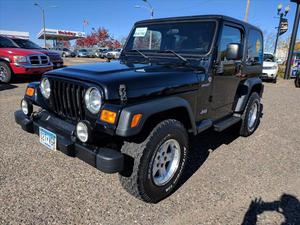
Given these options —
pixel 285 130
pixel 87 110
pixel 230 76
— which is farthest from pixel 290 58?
pixel 87 110

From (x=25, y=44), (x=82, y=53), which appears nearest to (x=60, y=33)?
(x=82, y=53)

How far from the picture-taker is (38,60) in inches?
374

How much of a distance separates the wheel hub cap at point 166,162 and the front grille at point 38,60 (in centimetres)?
825

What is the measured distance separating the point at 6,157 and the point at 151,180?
2.29 m

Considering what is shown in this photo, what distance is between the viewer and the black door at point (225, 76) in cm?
341

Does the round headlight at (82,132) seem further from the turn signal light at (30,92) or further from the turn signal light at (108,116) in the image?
the turn signal light at (30,92)

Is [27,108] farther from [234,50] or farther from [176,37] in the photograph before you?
[234,50]

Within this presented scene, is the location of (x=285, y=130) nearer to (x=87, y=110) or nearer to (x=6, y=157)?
(x=87, y=110)

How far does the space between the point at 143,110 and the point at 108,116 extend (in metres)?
0.31

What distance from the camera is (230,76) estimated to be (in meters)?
3.83

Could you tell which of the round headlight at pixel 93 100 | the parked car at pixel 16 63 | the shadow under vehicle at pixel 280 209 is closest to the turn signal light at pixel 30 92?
the round headlight at pixel 93 100

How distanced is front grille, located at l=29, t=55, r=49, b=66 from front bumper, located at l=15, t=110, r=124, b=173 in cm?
715

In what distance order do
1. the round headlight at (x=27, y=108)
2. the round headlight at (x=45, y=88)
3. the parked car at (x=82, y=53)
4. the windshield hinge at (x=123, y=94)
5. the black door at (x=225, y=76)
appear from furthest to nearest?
the parked car at (x=82, y=53), the black door at (x=225, y=76), the round headlight at (x=27, y=108), the round headlight at (x=45, y=88), the windshield hinge at (x=123, y=94)

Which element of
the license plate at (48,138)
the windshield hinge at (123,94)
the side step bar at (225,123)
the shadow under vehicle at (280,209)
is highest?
the windshield hinge at (123,94)
